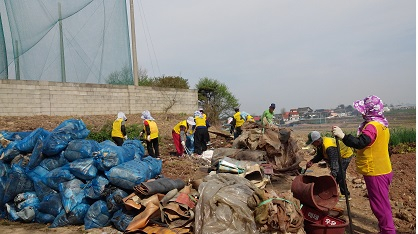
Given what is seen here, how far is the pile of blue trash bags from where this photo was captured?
4312mm

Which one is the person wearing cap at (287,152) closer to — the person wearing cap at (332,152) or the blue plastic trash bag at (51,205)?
the person wearing cap at (332,152)

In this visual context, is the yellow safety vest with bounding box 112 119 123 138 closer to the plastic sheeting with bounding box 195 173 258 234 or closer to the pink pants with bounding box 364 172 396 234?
the plastic sheeting with bounding box 195 173 258 234

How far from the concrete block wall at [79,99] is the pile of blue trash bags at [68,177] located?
5.80 m

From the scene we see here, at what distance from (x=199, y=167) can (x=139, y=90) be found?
7.93 metres

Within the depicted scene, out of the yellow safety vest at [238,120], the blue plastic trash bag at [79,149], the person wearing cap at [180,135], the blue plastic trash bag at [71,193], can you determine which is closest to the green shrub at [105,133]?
the person wearing cap at [180,135]

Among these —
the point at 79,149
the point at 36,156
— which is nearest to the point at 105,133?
the point at 36,156

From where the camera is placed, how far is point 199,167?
7.35 metres

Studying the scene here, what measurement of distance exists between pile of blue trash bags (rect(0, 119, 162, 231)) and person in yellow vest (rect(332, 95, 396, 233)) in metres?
2.69

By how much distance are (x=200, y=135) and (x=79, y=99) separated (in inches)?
211

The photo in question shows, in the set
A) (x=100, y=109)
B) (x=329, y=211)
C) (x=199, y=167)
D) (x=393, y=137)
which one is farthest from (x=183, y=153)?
(x=393, y=137)

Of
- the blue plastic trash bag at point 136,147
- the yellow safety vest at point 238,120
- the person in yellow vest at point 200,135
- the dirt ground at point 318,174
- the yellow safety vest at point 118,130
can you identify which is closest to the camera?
the dirt ground at point 318,174

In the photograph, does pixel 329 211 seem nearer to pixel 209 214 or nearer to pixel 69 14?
pixel 209 214

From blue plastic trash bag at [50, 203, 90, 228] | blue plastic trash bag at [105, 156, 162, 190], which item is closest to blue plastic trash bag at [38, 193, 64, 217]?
blue plastic trash bag at [50, 203, 90, 228]

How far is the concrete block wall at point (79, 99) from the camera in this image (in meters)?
10.5
